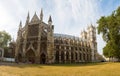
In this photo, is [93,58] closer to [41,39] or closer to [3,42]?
[41,39]

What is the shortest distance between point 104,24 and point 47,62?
929 inches

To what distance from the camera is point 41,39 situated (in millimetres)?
64438

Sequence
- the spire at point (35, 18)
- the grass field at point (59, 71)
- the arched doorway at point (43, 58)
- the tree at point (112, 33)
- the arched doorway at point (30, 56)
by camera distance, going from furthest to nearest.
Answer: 1. the spire at point (35, 18)
2. the arched doorway at point (30, 56)
3. the arched doorway at point (43, 58)
4. the tree at point (112, 33)
5. the grass field at point (59, 71)

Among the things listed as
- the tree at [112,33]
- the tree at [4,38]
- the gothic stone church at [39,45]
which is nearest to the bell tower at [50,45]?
the gothic stone church at [39,45]

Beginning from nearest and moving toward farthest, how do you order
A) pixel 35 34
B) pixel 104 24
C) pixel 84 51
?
pixel 104 24 → pixel 35 34 → pixel 84 51

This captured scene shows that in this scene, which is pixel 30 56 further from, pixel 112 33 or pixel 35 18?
pixel 112 33

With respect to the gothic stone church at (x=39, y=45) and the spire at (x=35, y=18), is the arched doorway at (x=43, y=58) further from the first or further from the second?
the spire at (x=35, y=18)

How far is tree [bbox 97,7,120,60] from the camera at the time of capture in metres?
46.6

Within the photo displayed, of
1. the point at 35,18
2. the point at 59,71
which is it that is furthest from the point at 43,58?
the point at 59,71

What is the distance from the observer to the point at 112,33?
47.2 meters

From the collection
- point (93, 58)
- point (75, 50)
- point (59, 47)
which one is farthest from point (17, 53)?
point (93, 58)

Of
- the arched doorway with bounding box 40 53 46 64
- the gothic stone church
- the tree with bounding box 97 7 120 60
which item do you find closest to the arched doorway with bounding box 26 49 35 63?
the gothic stone church

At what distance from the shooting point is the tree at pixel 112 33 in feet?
153

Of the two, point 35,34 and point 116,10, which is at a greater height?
point 116,10
